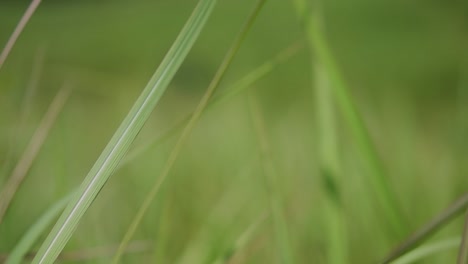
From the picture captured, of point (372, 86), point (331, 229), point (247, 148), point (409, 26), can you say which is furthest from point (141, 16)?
point (331, 229)

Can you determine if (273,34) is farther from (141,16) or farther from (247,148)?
(141,16)

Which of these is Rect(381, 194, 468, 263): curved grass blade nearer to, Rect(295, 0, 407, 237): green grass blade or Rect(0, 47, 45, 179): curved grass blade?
Rect(295, 0, 407, 237): green grass blade

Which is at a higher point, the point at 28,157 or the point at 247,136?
the point at 28,157

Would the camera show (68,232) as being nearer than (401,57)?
Yes

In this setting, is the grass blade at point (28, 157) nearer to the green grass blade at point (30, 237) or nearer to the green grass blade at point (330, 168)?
the green grass blade at point (30, 237)

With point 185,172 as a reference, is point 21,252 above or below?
above

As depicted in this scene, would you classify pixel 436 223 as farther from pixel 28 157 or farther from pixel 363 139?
pixel 28 157

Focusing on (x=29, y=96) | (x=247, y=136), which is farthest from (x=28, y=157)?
(x=247, y=136)

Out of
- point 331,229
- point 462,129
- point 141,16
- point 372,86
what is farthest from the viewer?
point 141,16
